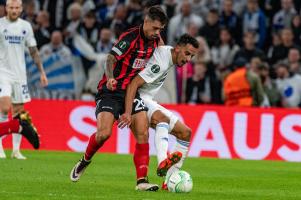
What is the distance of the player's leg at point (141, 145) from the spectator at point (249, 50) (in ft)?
33.1

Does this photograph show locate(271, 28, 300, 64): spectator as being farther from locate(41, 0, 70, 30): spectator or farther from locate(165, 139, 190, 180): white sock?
locate(165, 139, 190, 180): white sock

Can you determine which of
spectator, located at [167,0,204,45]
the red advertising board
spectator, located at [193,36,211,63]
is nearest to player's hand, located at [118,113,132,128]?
the red advertising board

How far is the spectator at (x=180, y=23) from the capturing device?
22.2m

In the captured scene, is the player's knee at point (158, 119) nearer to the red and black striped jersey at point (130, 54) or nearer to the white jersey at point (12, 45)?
the red and black striped jersey at point (130, 54)

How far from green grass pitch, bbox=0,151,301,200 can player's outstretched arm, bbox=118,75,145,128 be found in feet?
2.59

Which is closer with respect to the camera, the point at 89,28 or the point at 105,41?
the point at 105,41

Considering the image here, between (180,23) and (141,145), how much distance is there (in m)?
11.0

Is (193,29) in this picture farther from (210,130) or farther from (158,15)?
A: (158,15)

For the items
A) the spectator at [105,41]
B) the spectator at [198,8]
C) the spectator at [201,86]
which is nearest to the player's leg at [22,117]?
the spectator at [105,41]

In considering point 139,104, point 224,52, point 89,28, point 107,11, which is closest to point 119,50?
point 139,104

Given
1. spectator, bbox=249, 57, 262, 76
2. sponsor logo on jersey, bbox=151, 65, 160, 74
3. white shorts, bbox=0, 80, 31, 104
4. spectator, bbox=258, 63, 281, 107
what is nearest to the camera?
sponsor logo on jersey, bbox=151, 65, 160, 74

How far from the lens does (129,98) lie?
1146 centimetres

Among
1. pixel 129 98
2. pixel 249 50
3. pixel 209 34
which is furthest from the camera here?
pixel 209 34

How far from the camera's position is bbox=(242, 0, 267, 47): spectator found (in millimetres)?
22359
